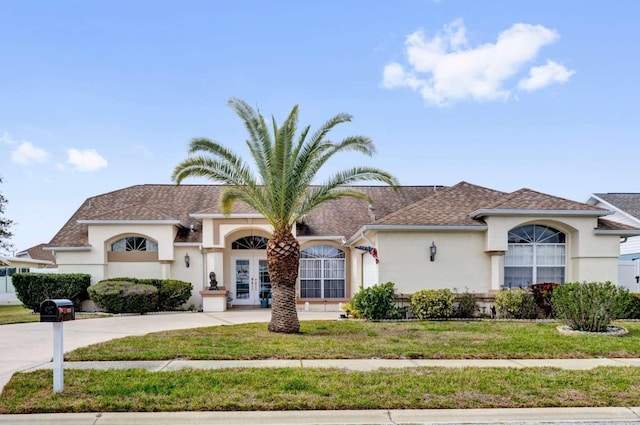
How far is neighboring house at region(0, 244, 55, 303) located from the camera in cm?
2651

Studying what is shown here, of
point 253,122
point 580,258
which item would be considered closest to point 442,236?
point 580,258

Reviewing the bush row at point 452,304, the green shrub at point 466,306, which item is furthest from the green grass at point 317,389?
the green shrub at point 466,306

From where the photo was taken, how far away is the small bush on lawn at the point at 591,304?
12625 millimetres

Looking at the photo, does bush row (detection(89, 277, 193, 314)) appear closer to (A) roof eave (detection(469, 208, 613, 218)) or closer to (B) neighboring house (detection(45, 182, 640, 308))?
(B) neighboring house (detection(45, 182, 640, 308))

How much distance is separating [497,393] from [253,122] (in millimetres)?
9248

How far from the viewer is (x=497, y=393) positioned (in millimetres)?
6930

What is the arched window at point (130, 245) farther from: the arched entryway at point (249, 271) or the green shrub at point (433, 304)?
the green shrub at point (433, 304)

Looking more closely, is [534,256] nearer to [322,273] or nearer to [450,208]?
[450,208]

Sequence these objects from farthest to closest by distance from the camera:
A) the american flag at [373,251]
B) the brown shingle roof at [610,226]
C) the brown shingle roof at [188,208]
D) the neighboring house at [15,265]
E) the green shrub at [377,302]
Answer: the neighboring house at [15,265]
the brown shingle roof at [188,208]
the brown shingle roof at [610,226]
the american flag at [373,251]
the green shrub at [377,302]

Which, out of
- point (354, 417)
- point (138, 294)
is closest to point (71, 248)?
point (138, 294)

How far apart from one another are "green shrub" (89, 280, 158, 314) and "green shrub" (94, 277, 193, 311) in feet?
1.73

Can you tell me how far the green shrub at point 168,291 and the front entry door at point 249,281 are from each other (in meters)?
2.83

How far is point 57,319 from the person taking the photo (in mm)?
6711

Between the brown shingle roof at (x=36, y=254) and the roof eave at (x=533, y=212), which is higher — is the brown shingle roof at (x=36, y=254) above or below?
below
